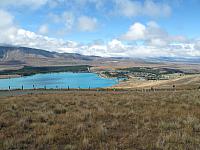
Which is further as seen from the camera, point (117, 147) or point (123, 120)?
point (123, 120)

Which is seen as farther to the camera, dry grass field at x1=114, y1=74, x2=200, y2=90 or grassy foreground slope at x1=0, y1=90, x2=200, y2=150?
dry grass field at x1=114, y1=74, x2=200, y2=90

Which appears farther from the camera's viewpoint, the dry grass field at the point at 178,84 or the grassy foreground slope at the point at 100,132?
the dry grass field at the point at 178,84

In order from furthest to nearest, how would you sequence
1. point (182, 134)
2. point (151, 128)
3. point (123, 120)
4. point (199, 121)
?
point (123, 120), point (199, 121), point (151, 128), point (182, 134)

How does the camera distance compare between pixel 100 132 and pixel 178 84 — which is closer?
pixel 100 132

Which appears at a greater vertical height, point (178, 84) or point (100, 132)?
point (100, 132)

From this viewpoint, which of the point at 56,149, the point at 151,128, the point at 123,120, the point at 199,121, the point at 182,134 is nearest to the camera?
the point at 56,149

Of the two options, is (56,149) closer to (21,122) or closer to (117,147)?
(117,147)

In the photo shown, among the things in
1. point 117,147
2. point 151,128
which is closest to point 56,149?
point 117,147

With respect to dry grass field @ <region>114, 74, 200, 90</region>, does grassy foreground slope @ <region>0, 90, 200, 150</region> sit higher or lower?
higher

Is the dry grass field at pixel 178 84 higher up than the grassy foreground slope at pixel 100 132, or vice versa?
the grassy foreground slope at pixel 100 132
